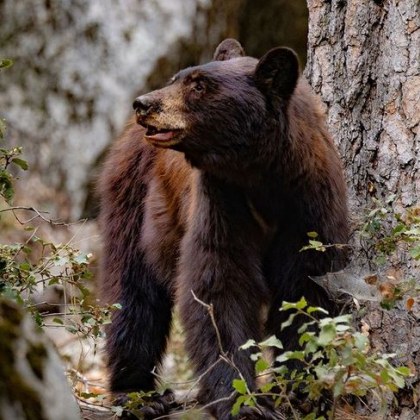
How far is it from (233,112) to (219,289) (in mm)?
977

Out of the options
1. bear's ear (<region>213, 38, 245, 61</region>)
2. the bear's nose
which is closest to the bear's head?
the bear's nose

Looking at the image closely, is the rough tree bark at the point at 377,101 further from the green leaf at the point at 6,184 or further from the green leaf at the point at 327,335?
the green leaf at the point at 6,184

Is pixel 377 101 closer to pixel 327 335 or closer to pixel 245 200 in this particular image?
pixel 245 200

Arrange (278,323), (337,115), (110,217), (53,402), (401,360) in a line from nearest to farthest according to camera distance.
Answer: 1. (53,402)
2. (401,360)
3. (278,323)
4. (337,115)
5. (110,217)

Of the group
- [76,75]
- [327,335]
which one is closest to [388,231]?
[327,335]

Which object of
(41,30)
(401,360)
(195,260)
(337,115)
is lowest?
(401,360)

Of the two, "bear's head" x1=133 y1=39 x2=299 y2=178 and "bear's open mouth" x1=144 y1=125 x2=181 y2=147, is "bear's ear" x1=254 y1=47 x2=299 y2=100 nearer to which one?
"bear's head" x1=133 y1=39 x2=299 y2=178

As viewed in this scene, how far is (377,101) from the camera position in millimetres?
5594

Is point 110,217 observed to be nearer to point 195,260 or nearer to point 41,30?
point 195,260

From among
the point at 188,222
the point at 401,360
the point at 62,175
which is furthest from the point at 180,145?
the point at 62,175

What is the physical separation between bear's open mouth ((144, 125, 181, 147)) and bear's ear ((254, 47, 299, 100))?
0.57 m

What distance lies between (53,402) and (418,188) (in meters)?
3.06

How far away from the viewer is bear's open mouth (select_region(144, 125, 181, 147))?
5.11m

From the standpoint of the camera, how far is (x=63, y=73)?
1030 centimetres
